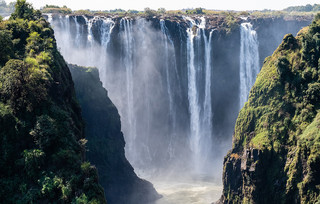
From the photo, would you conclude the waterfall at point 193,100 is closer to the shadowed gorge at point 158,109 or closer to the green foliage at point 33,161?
the shadowed gorge at point 158,109

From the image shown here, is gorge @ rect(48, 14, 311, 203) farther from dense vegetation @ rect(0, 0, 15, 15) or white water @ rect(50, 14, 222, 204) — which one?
dense vegetation @ rect(0, 0, 15, 15)

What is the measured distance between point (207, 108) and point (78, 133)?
4365cm

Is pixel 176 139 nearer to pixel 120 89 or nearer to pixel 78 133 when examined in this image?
pixel 120 89

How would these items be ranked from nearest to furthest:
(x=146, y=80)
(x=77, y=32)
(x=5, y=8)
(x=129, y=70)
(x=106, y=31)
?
(x=77, y=32) → (x=106, y=31) → (x=129, y=70) → (x=146, y=80) → (x=5, y=8)

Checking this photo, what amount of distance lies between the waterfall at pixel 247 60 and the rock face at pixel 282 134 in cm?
2514

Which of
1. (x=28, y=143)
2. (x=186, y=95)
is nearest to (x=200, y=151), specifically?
(x=186, y=95)

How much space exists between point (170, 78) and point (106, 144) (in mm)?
22473

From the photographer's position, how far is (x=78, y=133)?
1153 inches

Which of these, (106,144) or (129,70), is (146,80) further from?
(106,144)

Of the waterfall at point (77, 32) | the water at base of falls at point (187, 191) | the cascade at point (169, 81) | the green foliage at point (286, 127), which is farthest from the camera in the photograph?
the cascade at point (169, 81)

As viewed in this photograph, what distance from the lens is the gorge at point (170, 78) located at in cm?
6612

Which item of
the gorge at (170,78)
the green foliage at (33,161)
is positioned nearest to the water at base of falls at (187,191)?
the gorge at (170,78)

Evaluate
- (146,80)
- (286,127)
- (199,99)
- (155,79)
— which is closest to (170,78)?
(155,79)

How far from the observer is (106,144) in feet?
169
